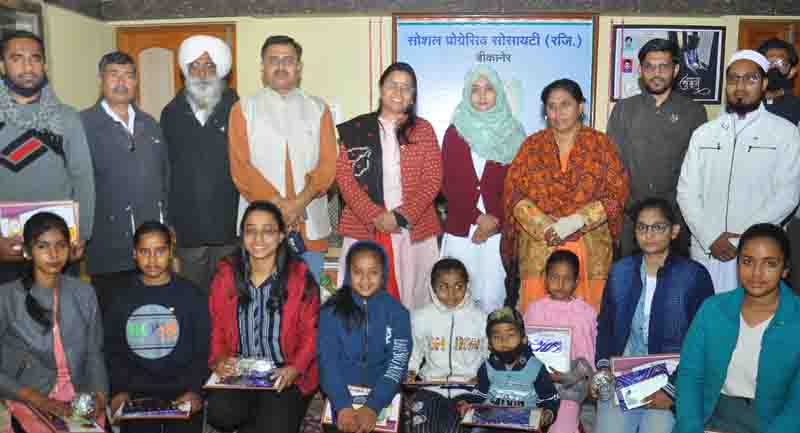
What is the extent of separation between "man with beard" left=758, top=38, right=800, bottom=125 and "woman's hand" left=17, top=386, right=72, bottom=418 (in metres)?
4.54

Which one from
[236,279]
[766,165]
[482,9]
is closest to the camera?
[236,279]

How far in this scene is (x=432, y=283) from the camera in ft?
12.7

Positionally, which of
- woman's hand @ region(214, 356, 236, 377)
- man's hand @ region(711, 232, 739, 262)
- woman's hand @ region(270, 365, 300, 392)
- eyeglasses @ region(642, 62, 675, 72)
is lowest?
woman's hand @ region(270, 365, 300, 392)

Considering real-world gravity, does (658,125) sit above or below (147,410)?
above

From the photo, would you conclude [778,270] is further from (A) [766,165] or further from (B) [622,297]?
(A) [766,165]

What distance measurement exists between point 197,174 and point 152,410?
163 centimetres

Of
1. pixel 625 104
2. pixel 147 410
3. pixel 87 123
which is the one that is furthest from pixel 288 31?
pixel 147 410

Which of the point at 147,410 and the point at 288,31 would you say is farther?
the point at 288,31

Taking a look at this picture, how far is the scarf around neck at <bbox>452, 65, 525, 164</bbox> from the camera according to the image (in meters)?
4.45

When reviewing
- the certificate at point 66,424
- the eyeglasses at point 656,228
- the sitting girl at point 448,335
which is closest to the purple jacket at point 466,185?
the sitting girl at point 448,335

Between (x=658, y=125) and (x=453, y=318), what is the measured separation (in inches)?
71.5

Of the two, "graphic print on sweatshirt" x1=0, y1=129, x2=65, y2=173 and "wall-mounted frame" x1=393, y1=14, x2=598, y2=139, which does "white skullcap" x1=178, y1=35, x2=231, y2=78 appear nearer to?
"graphic print on sweatshirt" x1=0, y1=129, x2=65, y2=173

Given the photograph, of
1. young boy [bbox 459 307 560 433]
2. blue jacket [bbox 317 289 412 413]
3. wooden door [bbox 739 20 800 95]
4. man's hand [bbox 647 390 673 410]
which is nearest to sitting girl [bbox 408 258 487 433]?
young boy [bbox 459 307 560 433]

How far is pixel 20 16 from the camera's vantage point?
205 inches
